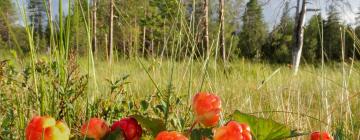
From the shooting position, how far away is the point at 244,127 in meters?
0.50

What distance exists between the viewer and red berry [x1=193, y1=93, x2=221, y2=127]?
60 centimetres

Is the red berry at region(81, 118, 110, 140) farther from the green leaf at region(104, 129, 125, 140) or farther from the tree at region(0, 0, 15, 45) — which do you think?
the tree at region(0, 0, 15, 45)

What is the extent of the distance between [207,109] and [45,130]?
24 cm

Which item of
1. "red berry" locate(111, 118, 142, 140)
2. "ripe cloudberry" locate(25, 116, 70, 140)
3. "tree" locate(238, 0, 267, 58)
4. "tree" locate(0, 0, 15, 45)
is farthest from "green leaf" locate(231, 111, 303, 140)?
"tree" locate(238, 0, 267, 58)

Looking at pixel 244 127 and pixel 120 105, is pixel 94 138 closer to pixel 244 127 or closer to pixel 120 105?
pixel 244 127

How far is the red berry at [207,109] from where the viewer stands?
1.98 feet

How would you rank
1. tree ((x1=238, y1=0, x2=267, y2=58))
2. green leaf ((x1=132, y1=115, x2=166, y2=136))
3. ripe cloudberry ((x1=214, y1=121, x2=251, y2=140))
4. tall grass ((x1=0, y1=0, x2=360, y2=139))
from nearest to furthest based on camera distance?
1. ripe cloudberry ((x1=214, y1=121, x2=251, y2=140))
2. green leaf ((x1=132, y1=115, x2=166, y2=136))
3. tall grass ((x1=0, y1=0, x2=360, y2=139))
4. tree ((x1=238, y1=0, x2=267, y2=58))

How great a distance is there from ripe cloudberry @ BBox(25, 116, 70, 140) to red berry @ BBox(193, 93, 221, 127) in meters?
0.21

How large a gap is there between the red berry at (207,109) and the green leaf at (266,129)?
4 cm

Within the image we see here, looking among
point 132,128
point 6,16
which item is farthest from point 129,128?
point 6,16

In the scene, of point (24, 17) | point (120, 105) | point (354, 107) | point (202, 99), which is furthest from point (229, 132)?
point (354, 107)

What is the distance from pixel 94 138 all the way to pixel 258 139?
0.25 m

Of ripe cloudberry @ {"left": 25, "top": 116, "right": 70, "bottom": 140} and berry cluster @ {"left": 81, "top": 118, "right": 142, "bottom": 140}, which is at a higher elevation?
ripe cloudberry @ {"left": 25, "top": 116, "right": 70, "bottom": 140}

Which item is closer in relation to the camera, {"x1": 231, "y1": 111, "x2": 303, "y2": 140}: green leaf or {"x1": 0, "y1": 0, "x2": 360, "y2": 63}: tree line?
{"x1": 231, "y1": 111, "x2": 303, "y2": 140}: green leaf
